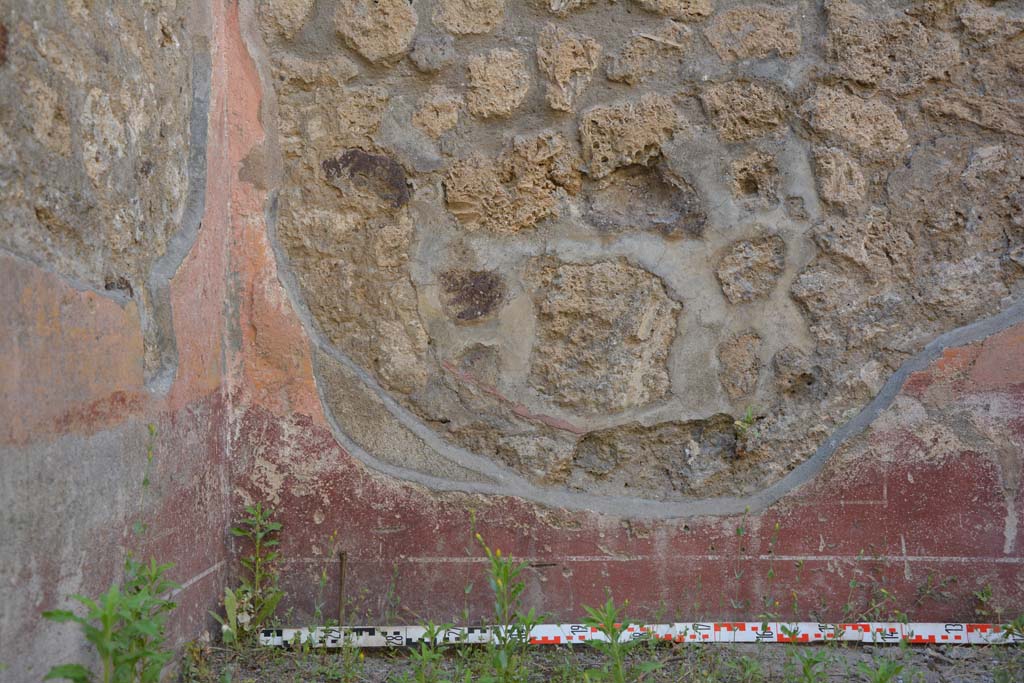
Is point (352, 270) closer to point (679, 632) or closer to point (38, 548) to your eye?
point (38, 548)

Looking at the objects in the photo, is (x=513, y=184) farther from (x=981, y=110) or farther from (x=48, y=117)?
(x=981, y=110)

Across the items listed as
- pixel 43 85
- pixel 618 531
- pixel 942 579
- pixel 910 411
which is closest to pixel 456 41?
pixel 43 85

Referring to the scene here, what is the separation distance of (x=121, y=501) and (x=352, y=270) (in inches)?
34.5

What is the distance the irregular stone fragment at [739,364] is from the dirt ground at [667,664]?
2.22ft

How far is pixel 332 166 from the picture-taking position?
7.83 ft

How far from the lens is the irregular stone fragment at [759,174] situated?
2389 mm

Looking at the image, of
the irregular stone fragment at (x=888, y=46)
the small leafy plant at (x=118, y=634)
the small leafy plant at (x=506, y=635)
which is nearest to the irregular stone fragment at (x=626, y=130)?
the irregular stone fragment at (x=888, y=46)

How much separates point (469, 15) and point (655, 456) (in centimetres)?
130

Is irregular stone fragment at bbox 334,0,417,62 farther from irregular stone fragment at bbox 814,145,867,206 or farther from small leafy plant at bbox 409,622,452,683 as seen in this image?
small leafy plant at bbox 409,622,452,683

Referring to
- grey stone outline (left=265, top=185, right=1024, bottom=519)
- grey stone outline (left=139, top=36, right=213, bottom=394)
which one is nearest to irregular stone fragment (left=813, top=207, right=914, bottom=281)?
grey stone outline (left=265, top=185, right=1024, bottom=519)

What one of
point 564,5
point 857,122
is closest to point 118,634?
point 564,5

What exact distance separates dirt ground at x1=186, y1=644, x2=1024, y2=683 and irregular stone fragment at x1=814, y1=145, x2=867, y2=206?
1172 mm

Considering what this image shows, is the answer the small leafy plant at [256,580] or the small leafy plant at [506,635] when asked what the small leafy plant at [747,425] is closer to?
the small leafy plant at [506,635]

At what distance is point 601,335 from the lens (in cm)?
239
